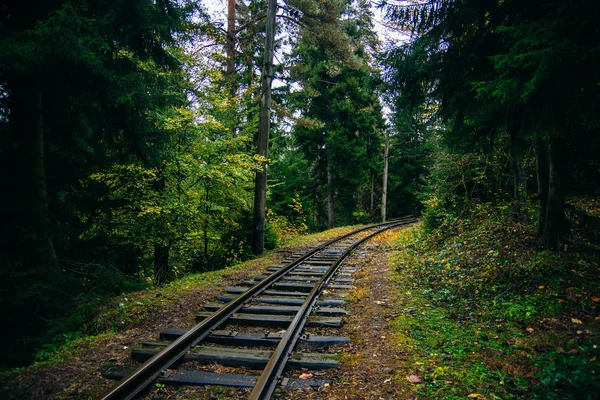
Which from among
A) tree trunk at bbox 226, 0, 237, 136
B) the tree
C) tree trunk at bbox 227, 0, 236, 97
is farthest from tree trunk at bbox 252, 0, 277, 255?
the tree

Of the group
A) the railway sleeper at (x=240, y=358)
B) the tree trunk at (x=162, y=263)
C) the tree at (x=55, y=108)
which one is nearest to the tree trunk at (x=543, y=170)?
the railway sleeper at (x=240, y=358)

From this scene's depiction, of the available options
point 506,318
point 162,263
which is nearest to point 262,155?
point 162,263

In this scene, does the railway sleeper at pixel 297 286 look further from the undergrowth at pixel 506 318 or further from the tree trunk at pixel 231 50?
the tree trunk at pixel 231 50

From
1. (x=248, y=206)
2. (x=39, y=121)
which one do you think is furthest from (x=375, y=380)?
(x=248, y=206)

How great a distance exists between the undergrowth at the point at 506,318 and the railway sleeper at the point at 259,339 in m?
1.07

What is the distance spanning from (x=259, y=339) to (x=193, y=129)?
6861 mm

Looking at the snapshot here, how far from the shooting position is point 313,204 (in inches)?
1038

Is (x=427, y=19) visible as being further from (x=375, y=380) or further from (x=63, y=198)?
(x=63, y=198)

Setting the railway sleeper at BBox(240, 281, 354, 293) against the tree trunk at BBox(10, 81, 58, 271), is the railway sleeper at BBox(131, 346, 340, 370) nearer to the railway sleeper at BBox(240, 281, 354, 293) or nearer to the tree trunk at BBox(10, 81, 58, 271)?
the tree trunk at BBox(10, 81, 58, 271)

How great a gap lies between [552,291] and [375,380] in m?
3.59

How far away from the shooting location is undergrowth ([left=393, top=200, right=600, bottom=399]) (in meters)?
3.42

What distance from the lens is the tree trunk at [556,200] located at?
6262 mm

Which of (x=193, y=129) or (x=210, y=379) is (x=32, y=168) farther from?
(x=210, y=379)

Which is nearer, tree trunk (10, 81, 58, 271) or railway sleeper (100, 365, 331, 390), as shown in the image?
railway sleeper (100, 365, 331, 390)
